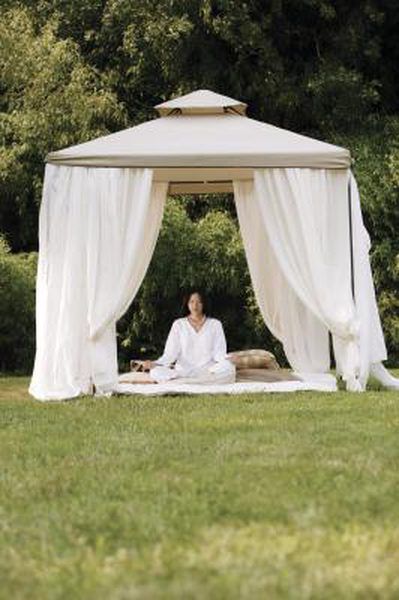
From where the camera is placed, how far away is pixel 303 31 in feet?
43.5

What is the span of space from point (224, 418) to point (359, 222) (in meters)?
2.33

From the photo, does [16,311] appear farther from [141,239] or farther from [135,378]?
[141,239]

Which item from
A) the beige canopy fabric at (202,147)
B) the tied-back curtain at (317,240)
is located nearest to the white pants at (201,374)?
the tied-back curtain at (317,240)

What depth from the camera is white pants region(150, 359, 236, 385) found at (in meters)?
7.87

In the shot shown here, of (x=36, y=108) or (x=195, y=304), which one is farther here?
(x=36, y=108)

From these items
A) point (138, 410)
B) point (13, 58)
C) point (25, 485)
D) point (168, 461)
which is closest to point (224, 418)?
point (138, 410)

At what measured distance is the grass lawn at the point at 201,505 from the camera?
2.88 meters

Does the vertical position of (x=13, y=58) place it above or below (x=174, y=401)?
above

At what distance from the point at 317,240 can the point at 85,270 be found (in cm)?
165

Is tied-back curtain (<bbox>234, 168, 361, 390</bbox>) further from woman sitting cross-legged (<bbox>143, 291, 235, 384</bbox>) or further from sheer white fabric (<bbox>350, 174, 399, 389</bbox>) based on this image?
woman sitting cross-legged (<bbox>143, 291, 235, 384</bbox>)

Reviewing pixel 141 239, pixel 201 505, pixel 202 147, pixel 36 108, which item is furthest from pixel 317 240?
pixel 36 108

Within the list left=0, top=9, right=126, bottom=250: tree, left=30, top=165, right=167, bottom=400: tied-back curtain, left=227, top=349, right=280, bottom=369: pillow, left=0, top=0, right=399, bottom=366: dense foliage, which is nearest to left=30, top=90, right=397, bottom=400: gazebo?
left=30, top=165, right=167, bottom=400: tied-back curtain

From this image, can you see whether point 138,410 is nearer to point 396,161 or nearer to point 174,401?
point 174,401

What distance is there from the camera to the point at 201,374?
7.95 meters
